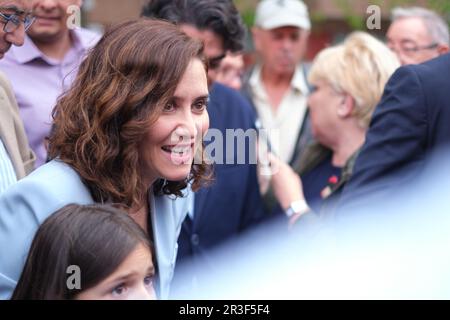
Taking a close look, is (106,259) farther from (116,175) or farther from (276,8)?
(276,8)

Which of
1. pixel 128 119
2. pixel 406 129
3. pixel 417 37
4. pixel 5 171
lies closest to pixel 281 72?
pixel 417 37

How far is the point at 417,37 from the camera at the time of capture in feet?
18.1

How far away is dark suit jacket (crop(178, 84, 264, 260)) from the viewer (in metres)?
4.41

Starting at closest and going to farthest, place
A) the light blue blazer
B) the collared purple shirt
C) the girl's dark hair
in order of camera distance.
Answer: the girl's dark hair, the light blue blazer, the collared purple shirt

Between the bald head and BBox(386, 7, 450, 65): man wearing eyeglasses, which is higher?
BBox(386, 7, 450, 65): man wearing eyeglasses

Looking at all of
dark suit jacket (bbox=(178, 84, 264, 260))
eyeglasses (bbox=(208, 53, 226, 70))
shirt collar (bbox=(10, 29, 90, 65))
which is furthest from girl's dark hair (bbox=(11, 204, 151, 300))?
eyeglasses (bbox=(208, 53, 226, 70))

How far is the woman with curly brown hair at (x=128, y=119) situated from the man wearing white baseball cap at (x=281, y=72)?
8.61ft

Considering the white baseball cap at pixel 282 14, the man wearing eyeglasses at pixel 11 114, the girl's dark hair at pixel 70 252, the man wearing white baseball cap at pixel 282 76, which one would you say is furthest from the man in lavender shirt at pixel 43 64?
the white baseball cap at pixel 282 14

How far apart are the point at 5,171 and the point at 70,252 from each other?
0.80m

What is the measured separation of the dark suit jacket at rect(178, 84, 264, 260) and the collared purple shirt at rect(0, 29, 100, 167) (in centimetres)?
81

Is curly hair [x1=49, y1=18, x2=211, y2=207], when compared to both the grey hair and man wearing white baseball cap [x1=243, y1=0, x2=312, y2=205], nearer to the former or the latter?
man wearing white baseball cap [x1=243, y1=0, x2=312, y2=205]

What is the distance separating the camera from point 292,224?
457 cm

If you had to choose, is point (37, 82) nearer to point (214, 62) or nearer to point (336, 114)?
point (214, 62)

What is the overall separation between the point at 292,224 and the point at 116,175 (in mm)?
1812
